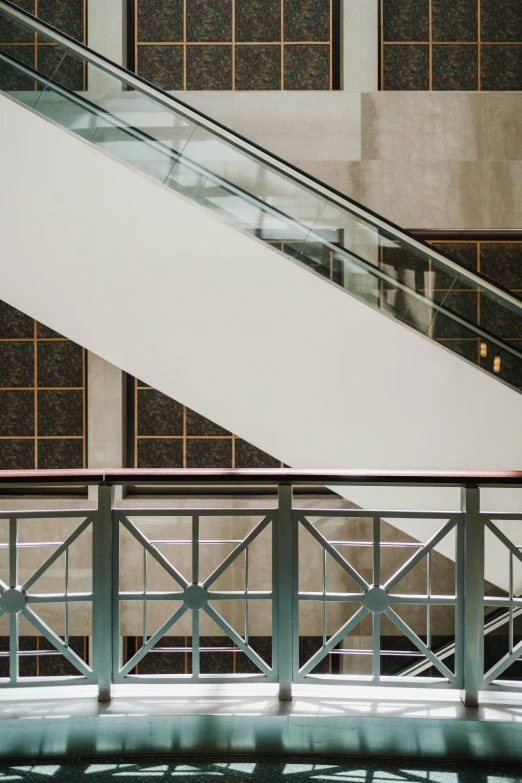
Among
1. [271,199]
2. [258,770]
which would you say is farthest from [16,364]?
[258,770]

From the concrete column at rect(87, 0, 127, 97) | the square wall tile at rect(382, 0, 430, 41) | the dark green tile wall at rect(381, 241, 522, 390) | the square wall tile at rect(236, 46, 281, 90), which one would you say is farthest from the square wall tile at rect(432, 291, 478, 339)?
the concrete column at rect(87, 0, 127, 97)

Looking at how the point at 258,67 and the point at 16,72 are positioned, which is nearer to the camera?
the point at 16,72

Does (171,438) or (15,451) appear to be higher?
(171,438)

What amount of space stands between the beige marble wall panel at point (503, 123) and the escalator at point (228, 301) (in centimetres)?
293

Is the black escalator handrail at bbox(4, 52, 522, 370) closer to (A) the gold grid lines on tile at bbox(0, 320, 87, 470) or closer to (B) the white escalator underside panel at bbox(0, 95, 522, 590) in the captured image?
(B) the white escalator underside panel at bbox(0, 95, 522, 590)

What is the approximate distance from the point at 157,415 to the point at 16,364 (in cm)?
138

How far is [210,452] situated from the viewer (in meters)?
6.12

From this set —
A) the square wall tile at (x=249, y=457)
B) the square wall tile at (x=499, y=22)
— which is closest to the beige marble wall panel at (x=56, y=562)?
the square wall tile at (x=249, y=457)

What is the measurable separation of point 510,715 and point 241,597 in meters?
0.91

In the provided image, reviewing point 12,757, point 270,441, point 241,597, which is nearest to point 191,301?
point 270,441

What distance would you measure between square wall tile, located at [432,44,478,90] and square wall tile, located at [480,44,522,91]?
8 cm

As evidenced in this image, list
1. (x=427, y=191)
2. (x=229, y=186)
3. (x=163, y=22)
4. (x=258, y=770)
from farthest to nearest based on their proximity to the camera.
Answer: (x=163, y=22) → (x=427, y=191) → (x=229, y=186) → (x=258, y=770)

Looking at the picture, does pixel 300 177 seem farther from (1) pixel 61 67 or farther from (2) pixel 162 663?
(2) pixel 162 663

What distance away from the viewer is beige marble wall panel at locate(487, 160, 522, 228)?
587 centimetres
